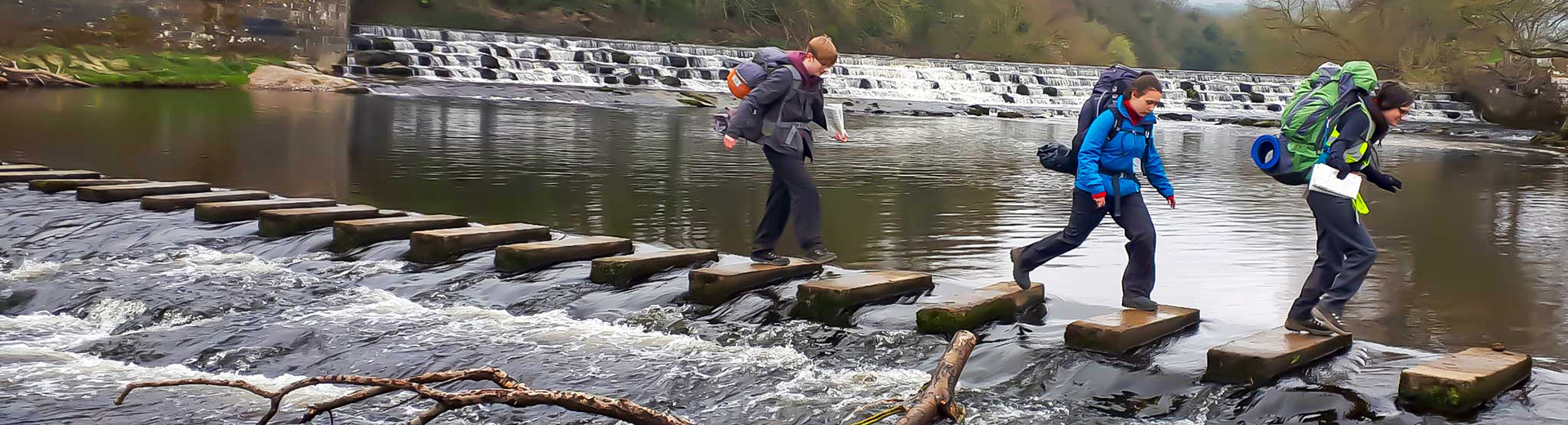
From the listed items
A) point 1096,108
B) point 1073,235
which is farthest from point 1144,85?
point 1073,235

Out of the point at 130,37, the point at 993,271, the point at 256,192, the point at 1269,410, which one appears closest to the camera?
the point at 1269,410

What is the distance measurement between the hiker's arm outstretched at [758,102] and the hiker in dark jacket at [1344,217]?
2.58 meters

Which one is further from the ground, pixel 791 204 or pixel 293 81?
pixel 791 204

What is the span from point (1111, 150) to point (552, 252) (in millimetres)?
3235

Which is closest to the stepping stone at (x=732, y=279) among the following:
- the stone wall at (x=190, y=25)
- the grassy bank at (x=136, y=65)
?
the grassy bank at (x=136, y=65)

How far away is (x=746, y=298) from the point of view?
716 cm

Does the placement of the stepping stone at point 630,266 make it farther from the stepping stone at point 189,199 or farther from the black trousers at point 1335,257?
the stepping stone at point 189,199

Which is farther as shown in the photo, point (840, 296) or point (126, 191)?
point (126, 191)

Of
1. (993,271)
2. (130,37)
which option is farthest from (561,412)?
(130,37)

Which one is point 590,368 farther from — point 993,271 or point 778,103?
point 993,271

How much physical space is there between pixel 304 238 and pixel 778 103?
3.45 m

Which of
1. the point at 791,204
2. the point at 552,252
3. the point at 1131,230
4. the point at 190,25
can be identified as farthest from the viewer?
the point at 190,25

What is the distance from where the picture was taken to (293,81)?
3412 cm

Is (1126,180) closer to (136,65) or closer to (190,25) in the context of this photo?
(136,65)
